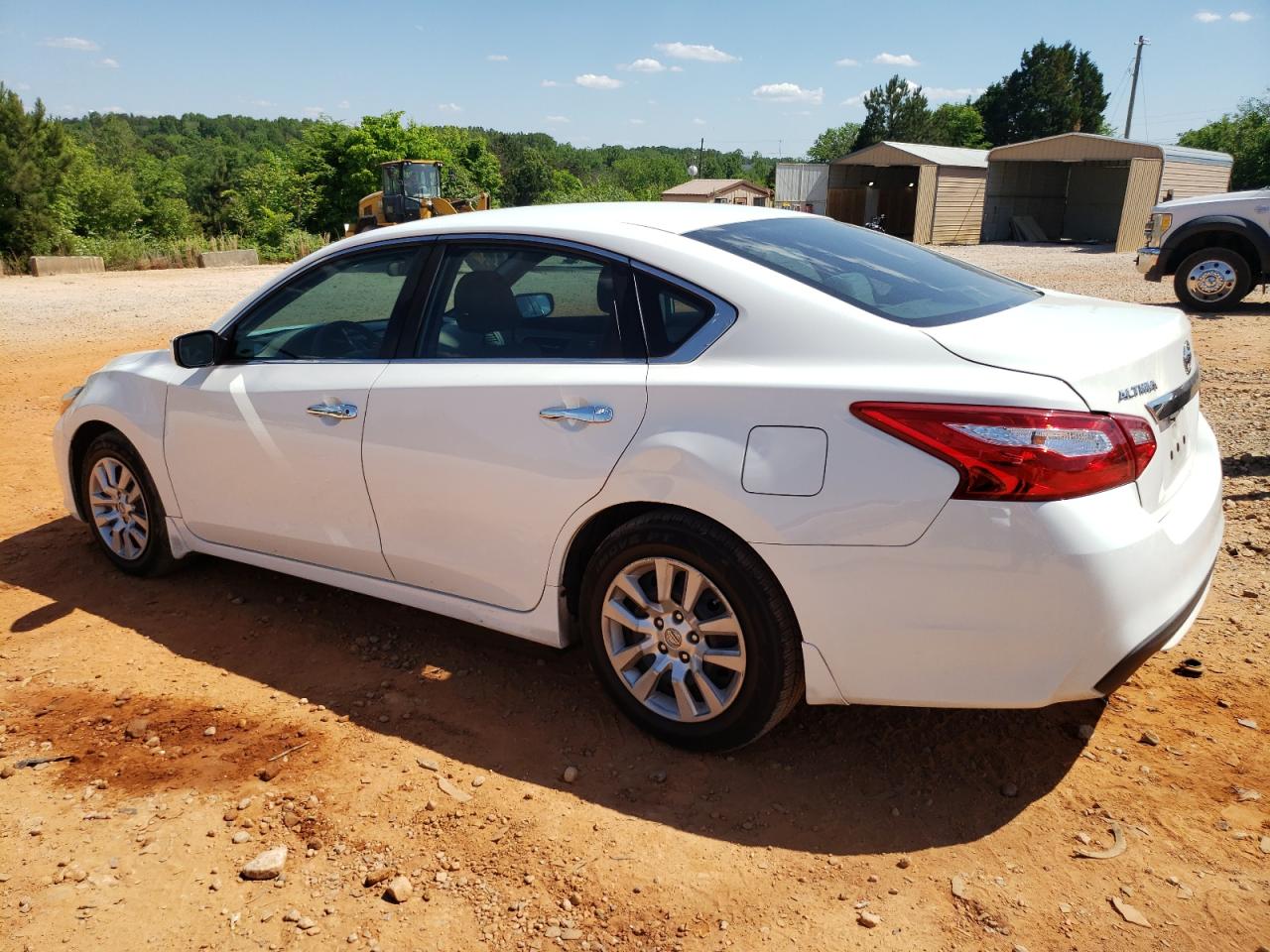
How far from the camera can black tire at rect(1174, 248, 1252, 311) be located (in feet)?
39.9

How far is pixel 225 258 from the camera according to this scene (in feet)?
94.3

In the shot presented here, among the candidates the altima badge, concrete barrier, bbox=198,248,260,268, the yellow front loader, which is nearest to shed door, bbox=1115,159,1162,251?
the yellow front loader

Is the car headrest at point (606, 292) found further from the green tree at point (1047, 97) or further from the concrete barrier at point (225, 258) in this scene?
the green tree at point (1047, 97)

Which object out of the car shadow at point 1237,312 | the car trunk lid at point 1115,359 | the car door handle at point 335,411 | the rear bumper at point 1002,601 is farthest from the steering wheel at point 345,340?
the car shadow at point 1237,312

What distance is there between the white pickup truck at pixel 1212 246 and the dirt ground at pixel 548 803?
9549 mm

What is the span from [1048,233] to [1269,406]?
32.6 meters

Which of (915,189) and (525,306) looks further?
(915,189)

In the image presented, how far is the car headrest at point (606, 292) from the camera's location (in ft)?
10.2

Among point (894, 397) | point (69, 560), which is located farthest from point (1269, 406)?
point (69, 560)

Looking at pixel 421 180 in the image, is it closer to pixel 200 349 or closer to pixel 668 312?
pixel 200 349

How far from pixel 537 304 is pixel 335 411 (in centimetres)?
87

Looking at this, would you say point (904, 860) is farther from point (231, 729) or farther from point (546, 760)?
point (231, 729)

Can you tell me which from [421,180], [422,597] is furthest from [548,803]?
[421,180]

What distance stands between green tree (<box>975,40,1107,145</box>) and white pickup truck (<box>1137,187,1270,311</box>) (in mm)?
78933
